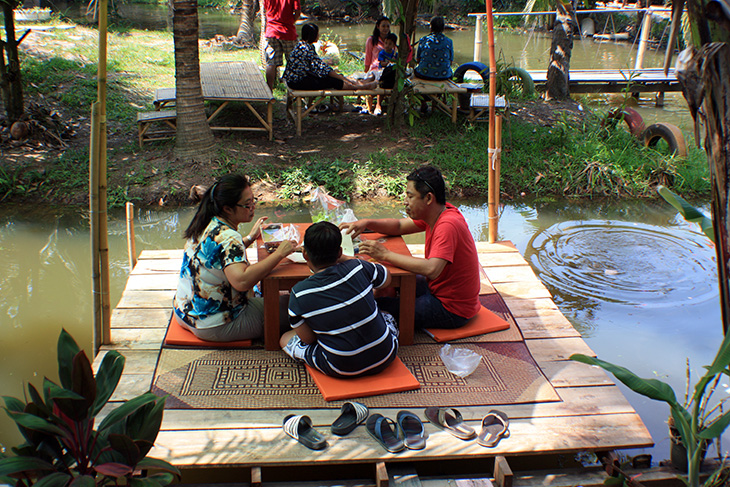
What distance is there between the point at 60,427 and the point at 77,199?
550 centimetres

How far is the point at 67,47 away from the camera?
41.3ft

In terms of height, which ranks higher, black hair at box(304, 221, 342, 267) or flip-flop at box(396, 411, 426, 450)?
black hair at box(304, 221, 342, 267)

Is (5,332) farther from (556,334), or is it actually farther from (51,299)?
(556,334)

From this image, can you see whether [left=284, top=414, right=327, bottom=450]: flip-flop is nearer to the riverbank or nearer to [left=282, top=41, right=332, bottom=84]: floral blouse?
the riverbank

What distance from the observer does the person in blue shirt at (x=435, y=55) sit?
29.0 feet

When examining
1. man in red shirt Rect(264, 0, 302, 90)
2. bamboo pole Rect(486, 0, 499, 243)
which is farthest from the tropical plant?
man in red shirt Rect(264, 0, 302, 90)

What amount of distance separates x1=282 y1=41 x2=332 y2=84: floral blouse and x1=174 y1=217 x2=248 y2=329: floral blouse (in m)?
5.20

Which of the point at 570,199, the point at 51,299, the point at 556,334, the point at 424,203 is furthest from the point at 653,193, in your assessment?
the point at 51,299

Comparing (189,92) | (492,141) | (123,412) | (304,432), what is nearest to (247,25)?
(189,92)

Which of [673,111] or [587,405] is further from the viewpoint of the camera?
[673,111]

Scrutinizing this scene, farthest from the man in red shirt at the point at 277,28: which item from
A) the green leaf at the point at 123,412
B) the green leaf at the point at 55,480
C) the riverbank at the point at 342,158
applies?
the green leaf at the point at 55,480

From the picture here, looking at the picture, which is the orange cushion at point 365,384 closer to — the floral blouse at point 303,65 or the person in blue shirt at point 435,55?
the floral blouse at point 303,65

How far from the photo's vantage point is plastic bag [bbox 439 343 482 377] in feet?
12.7

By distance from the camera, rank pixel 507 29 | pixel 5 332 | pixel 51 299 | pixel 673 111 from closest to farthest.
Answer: pixel 5 332, pixel 51 299, pixel 673 111, pixel 507 29
